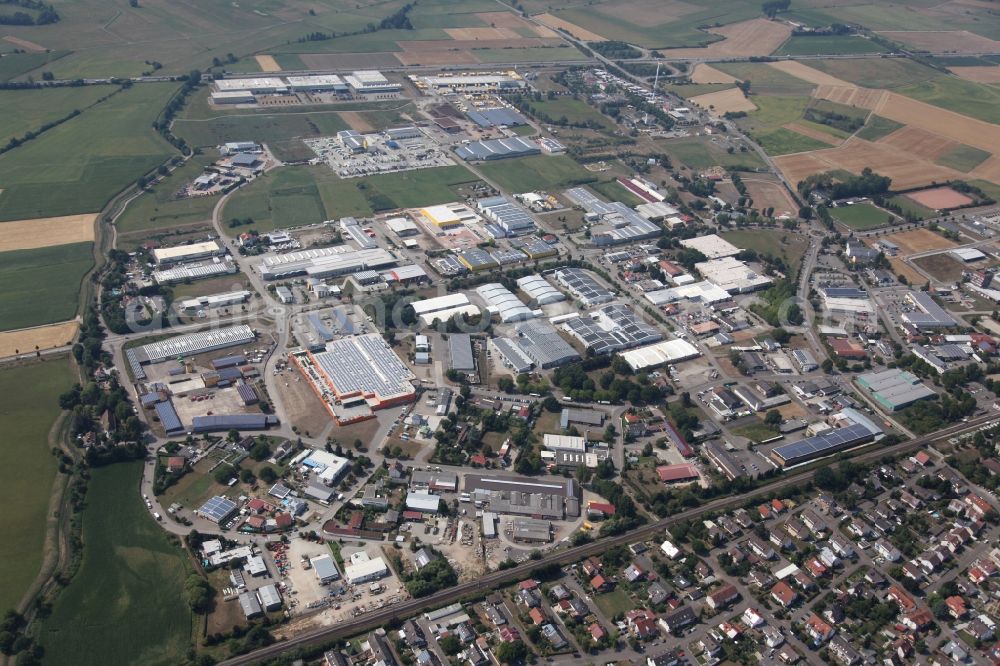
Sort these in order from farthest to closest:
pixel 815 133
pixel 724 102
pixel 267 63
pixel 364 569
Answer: pixel 267 63, pixel 724 102, pixel 815 133, pixel 364 569

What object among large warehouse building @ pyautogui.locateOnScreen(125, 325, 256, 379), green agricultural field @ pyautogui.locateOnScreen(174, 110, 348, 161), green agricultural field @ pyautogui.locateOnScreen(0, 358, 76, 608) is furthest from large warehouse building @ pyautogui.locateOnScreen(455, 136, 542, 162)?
green agricultural field @ pyautogui.locateOnScreen(0, 358, 76, 608)

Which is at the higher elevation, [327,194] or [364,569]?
[364,569]

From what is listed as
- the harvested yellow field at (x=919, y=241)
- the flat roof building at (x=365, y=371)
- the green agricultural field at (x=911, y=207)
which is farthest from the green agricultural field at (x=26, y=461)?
the green agricultural field at (x=911, y=207)

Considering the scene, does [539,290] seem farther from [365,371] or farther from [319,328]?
[319,328]

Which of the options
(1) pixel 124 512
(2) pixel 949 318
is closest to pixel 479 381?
(1) pixel 124 512

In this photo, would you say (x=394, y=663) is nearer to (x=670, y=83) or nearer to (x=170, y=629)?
(x=170, y=629)

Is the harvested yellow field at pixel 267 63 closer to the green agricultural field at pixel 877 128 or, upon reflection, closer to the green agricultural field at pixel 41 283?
the green agricultural field at pixel 41 283

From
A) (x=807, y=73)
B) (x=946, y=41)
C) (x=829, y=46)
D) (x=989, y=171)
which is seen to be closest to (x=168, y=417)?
(x=989, y=171)

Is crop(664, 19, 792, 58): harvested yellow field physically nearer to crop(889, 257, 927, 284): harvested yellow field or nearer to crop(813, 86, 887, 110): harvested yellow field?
crop(813, 86, 887, 110): harvested yellow field
